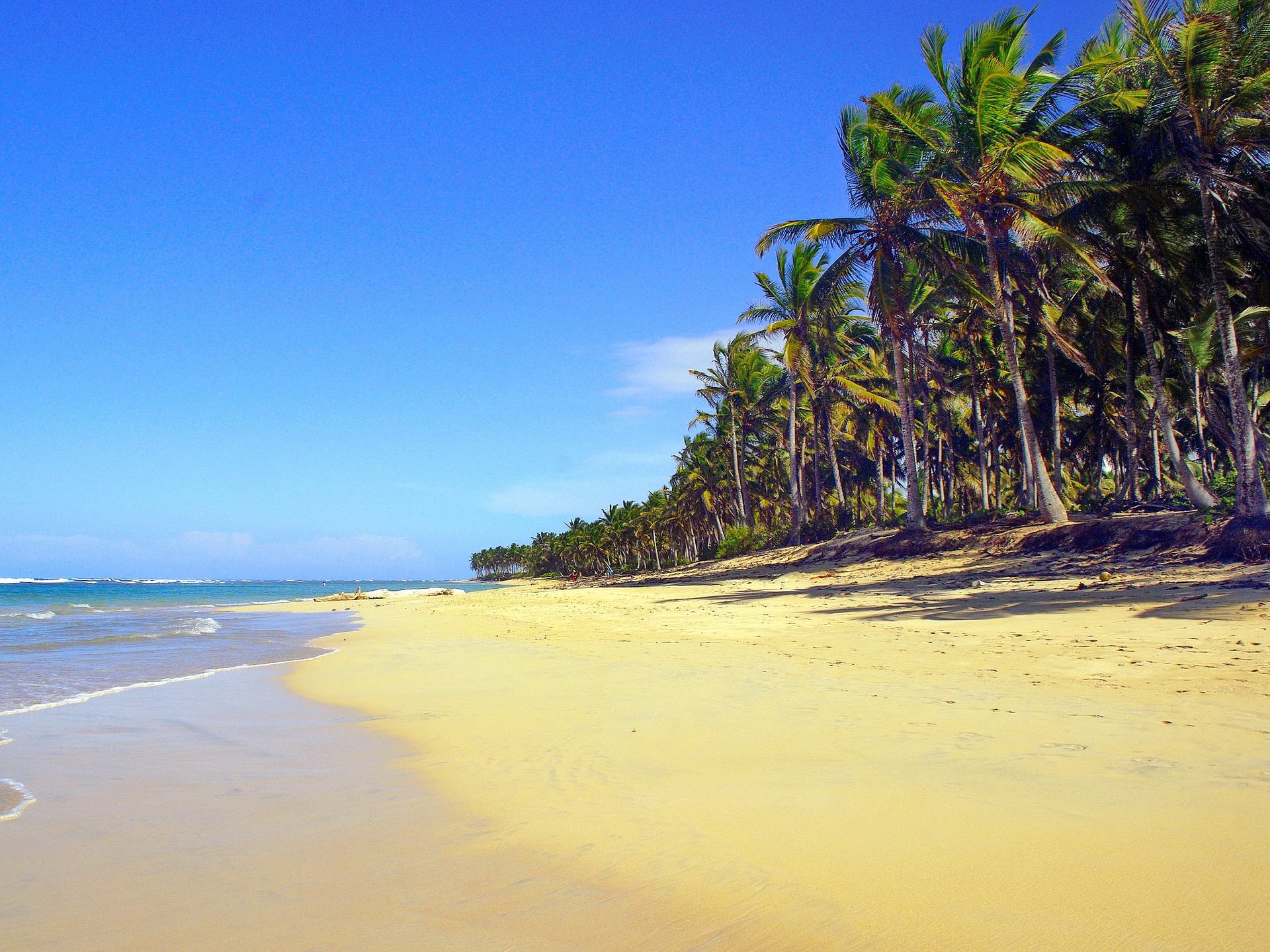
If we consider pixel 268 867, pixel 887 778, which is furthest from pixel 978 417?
pixel 268 867

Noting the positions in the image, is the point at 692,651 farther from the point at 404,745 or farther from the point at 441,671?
the point at 404,745

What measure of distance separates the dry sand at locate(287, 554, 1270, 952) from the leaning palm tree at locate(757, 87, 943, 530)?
14907mm

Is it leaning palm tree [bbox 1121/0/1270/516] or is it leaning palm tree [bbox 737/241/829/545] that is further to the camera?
leaning palm tree [bbox 737/241/829/545]

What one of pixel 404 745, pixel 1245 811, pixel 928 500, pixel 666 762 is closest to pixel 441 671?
pixel 404 745

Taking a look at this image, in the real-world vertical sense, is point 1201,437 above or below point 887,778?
above

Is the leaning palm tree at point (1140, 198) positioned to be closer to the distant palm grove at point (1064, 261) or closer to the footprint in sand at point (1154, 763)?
the distant palm grove at point (1064, 261)

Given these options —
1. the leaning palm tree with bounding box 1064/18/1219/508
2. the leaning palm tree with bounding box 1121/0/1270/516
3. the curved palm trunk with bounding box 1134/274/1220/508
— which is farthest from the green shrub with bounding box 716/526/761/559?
the leaning palm tree with bounding box 1121/0/1270/516

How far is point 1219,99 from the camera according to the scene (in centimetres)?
1445

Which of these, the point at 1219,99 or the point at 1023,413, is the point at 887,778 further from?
the point at 1023,413

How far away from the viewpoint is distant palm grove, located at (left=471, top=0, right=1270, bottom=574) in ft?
48.5

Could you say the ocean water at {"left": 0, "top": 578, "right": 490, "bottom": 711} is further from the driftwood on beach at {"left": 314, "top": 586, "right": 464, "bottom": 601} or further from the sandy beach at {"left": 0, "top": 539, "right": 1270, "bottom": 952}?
the driftwood on beach at {"left": 314, "top": 586, "right": 464, "bottom": 601}

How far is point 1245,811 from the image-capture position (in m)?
3.22

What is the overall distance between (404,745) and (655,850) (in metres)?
2.92

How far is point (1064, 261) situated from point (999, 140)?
24.4ft
